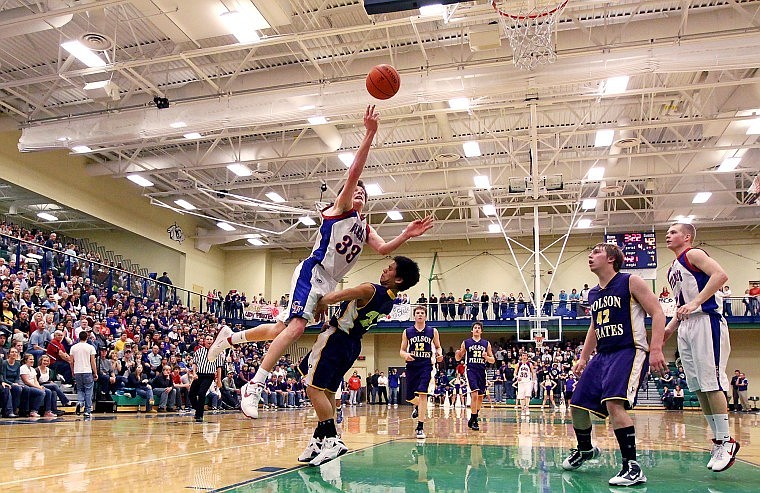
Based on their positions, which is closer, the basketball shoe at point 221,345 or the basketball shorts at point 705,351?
the basketball shorts at point 705,351

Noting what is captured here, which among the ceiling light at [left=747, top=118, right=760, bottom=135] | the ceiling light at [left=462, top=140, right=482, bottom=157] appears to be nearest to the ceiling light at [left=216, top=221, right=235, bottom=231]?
the ceiling light at [left=462, top=140, right=482, bottom=157]

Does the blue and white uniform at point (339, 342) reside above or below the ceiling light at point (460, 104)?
below

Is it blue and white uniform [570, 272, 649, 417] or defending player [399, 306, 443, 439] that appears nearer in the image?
blue and white uniform [570, 272, 649, 417]

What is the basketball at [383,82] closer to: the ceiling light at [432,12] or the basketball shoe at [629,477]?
the basketball shoe at [629,477]

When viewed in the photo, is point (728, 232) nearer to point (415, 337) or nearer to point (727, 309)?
point (727, 309)

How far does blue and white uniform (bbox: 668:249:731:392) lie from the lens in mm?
5033

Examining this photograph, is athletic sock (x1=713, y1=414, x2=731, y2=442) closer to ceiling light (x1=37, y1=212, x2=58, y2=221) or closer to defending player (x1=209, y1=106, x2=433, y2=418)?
defending player (x1=209, y1=106, x2=433, y2=418)

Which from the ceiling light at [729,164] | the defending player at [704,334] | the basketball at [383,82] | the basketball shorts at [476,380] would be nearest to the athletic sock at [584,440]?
the defending player at [704,334]

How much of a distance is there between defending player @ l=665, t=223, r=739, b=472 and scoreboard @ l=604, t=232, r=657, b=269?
21.6 metres

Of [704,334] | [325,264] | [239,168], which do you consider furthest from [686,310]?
[239,168]

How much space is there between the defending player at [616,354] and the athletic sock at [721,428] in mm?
842

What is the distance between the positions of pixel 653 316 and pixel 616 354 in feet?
1.22

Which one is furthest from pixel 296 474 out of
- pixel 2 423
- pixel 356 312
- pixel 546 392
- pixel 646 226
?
pixel 646 226

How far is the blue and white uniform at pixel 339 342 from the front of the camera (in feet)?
16.7
